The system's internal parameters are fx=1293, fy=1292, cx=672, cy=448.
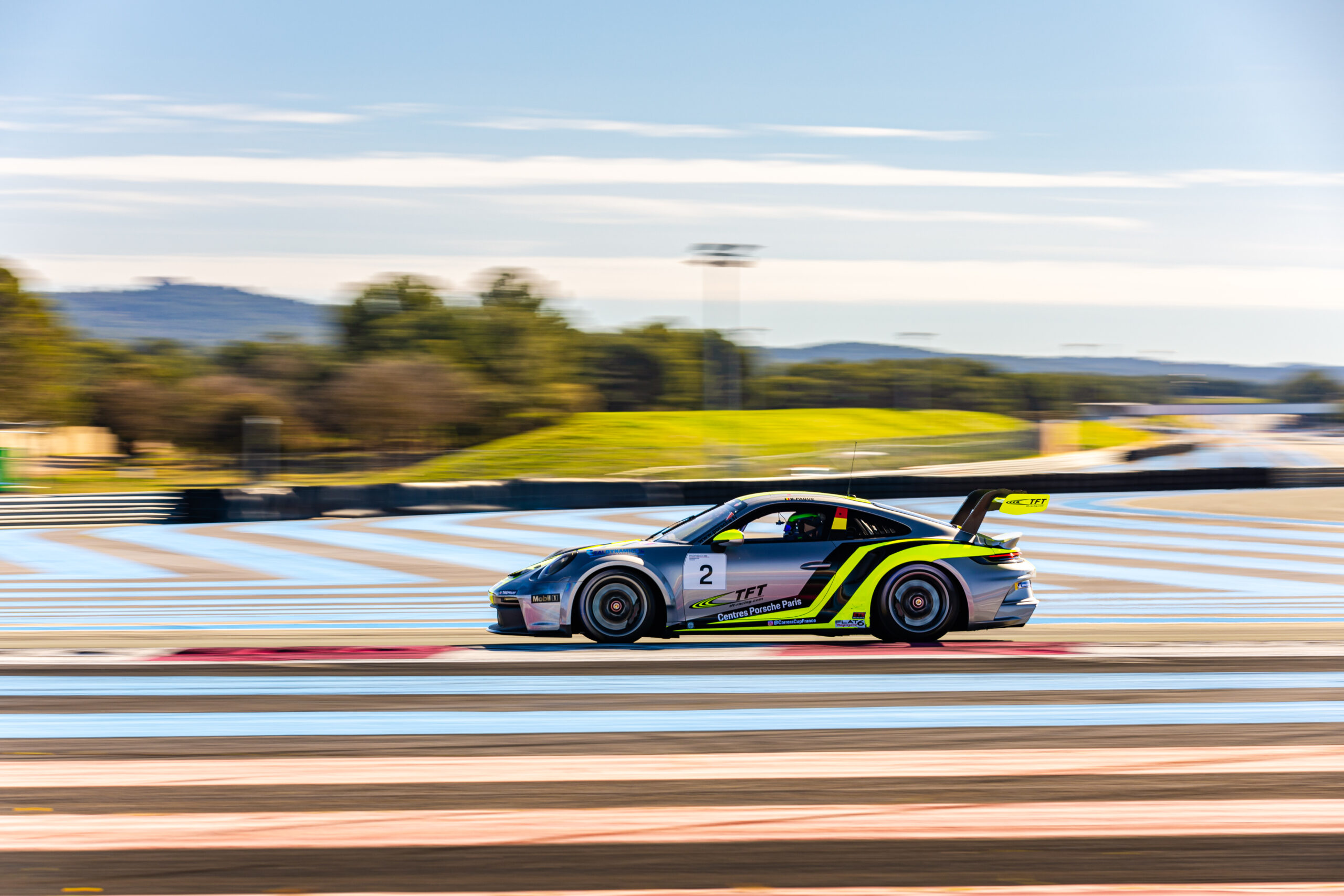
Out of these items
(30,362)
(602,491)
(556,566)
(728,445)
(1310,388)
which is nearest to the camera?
(556,566)

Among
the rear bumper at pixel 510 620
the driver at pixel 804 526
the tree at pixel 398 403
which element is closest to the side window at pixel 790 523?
the driver at pixel 804 526

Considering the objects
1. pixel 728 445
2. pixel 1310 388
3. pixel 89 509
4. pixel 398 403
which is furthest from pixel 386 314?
pixel 1310 388

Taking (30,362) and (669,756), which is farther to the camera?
(30,362)

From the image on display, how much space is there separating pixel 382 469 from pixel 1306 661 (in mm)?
26676

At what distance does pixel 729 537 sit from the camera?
29.6 ft

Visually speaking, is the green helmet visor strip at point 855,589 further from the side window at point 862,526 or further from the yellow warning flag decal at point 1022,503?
the yellow warning flag decal at point 1022,503

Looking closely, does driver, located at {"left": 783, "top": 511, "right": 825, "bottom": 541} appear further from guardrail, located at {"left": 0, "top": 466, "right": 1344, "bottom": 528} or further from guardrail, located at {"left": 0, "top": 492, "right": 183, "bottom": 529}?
guardrail, located at {"left": 0, "top": 492, "right": 183, "bottom": 529}

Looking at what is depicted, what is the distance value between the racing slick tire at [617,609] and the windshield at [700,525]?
0.39 meters

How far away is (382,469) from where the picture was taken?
32531 mm

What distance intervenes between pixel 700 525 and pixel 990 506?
217 centimetres

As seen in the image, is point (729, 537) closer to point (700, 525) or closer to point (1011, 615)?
point (700, 525)

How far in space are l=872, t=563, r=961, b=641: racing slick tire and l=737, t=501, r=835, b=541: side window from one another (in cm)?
58

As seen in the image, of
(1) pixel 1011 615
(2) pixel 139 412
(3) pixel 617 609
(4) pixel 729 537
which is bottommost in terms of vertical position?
(1) pixel 1011 615

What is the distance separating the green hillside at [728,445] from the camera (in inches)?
1204
